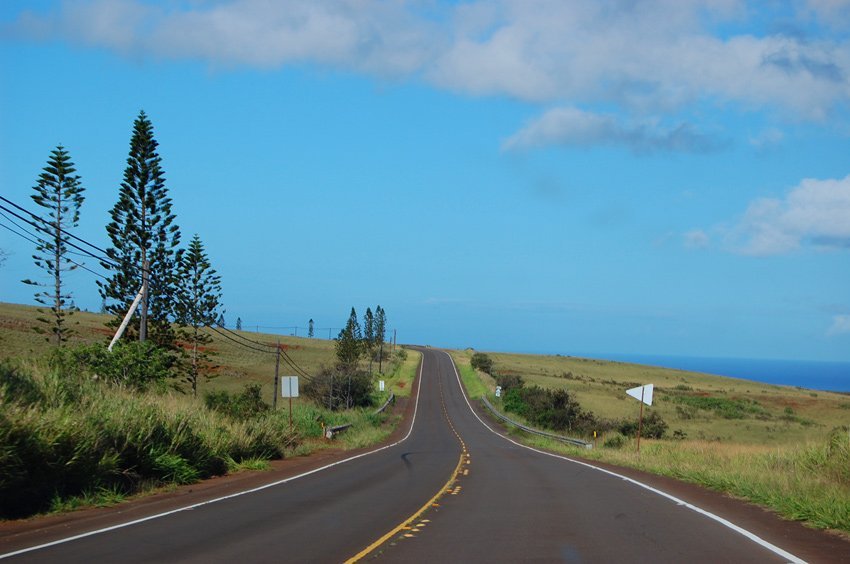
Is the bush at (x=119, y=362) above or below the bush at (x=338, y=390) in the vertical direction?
above

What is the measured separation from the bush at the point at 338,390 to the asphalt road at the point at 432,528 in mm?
47387

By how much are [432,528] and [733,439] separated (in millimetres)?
45479

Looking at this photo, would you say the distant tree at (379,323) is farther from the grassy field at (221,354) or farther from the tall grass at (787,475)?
the tall grass at (787,475)

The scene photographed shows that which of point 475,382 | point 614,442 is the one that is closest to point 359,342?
point 475,382

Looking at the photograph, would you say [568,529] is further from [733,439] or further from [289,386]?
[733,439]

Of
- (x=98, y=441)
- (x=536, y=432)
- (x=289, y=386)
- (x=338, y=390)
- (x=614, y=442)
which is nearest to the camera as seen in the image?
(x=98, y=441)

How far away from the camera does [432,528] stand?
10.9m

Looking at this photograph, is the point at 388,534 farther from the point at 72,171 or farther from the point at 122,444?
the point at 72,171

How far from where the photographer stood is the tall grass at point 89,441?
12.0 m

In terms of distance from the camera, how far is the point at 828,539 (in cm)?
1037

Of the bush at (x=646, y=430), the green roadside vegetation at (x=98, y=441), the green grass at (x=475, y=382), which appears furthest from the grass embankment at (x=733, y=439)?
the green roadside vegetation at (x=98, y=441)

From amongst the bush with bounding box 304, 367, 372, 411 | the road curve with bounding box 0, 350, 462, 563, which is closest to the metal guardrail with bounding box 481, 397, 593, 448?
the bush with bounding box 304, 367, 372, 411

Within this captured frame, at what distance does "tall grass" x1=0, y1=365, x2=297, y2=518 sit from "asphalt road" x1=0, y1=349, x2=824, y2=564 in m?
2.08

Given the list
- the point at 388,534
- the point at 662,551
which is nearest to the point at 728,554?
the point at 662,551
